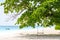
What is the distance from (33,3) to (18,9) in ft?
4.98

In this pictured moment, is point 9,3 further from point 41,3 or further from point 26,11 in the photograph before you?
point 41,3

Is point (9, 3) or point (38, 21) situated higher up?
point (9, 3)

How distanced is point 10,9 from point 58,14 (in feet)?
13.2

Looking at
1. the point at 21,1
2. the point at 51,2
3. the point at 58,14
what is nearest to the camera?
the point at 51,2

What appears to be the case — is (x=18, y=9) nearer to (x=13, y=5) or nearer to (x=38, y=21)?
(x=13, y=5)

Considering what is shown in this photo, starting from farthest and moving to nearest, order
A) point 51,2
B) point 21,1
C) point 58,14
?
1. point 21,1
2. point 58,14
3. point 51,2

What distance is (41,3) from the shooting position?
16.1 metres

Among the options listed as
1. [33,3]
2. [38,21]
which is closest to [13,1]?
[33,3]

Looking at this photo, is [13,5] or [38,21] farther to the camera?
[13,5]

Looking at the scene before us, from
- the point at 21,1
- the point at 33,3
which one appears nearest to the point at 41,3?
the point at 33,3

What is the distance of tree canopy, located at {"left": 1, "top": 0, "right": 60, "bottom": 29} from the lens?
1486cm

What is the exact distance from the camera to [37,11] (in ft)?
48.3

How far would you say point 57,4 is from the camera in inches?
595

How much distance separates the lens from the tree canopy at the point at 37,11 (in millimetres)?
14859
